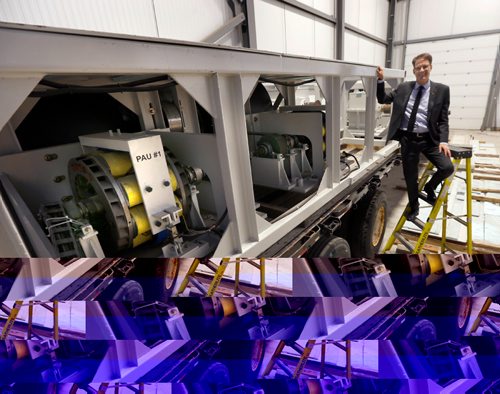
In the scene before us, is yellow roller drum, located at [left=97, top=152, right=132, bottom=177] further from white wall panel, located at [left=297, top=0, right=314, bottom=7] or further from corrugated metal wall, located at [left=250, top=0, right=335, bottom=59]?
white wall panel, located at [left=297, top=0, right=314, bottom=7]

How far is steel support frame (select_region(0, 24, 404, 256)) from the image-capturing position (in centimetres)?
83

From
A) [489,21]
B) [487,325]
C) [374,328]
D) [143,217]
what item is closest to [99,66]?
[143,217]

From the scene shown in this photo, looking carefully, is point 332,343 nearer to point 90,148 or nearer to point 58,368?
point 58,368

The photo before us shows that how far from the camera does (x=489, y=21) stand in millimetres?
9234

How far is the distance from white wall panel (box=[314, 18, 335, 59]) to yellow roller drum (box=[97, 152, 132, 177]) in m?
6.24

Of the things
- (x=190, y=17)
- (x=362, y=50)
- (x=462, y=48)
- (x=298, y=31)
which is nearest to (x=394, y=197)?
(x=298, y=31)

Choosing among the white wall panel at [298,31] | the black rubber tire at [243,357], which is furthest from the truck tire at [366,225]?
the white wall panel at [298,31]

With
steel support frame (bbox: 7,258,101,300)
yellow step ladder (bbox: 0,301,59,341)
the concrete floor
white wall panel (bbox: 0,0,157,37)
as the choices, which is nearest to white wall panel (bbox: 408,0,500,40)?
the concrete floor

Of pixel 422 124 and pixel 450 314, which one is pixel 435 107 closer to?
pixel 422 124

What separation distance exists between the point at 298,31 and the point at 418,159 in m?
4.33

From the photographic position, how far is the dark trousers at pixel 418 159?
2.65 meters

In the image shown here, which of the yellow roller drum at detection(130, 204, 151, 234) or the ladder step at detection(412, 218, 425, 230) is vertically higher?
the yellow roller drum at detection(130, 204, 151, 234)

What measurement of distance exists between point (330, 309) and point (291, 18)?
19.6 ft

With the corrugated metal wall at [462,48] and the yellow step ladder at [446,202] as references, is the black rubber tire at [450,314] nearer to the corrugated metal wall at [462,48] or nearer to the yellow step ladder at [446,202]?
the yellow step ladder at [446,202]
